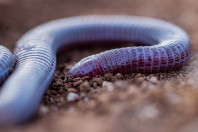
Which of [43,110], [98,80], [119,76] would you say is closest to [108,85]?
[98,80]

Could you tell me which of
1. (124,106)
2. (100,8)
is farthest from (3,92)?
(100,8)

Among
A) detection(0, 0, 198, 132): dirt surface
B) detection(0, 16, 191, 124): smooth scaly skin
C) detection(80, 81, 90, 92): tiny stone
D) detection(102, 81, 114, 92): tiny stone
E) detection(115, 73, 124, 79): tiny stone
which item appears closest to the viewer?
detection(0, 0, 198, 132): dirt surface

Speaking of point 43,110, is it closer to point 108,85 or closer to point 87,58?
point 108,85

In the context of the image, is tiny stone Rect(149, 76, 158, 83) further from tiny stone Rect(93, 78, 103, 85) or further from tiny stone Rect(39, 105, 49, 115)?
tiny stone Rect(39, 105, 49, 115)

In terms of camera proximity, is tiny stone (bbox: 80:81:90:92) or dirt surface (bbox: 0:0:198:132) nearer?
dirt surface (bbox: 0:0:198:132)

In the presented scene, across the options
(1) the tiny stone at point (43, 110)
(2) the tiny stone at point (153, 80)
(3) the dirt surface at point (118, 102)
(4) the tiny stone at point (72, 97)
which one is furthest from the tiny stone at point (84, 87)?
(2) the tiny stone at point (153, 80)

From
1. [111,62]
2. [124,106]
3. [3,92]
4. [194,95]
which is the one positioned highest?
[3,92]

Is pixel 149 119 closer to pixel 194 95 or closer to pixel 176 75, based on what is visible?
pixel 194 95

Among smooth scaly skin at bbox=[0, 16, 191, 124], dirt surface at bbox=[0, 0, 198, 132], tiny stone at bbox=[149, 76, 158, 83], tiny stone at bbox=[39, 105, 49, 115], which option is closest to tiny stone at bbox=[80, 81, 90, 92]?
dirt surface at bbox=[0, 0, 198, 132]
